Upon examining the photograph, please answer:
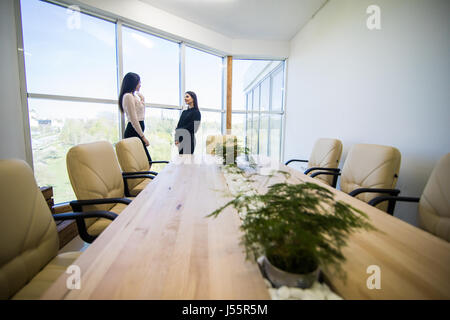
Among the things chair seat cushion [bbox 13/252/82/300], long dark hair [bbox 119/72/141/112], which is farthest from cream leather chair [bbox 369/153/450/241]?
long dark hair [bbox 119/72/141/112]

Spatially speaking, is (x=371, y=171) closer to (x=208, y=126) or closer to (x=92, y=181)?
(x=92, y=181)

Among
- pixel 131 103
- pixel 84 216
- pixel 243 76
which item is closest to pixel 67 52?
pixel 131 103

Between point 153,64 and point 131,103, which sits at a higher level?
point 153,64

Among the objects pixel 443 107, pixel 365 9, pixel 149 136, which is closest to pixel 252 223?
pixel 443 107

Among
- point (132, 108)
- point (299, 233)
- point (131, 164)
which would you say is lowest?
point (131, 164)

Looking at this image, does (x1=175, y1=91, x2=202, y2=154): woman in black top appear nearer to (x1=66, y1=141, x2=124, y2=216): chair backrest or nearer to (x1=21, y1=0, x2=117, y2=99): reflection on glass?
(x1=21, y1=0, x2=117, y2=99): reflection on glass

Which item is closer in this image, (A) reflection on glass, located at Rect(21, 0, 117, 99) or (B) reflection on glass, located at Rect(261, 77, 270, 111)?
(A) reflection on glass, located at Rect(21, 0, 117, 99)

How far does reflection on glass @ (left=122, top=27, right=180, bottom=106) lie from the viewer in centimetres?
378

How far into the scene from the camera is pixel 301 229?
489 millimetres

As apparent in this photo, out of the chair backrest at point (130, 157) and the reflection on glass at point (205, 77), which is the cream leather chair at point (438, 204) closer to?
the chair backrest at point (130, 157)

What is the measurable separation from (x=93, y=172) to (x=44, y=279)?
2.31ft

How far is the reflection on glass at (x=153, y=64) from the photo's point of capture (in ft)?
12.4

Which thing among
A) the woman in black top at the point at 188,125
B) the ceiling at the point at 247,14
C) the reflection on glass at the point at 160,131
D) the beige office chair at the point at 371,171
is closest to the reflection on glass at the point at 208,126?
the reflection on glass at the point at 160,131

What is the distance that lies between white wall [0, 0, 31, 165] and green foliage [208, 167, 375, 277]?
3324 mm
